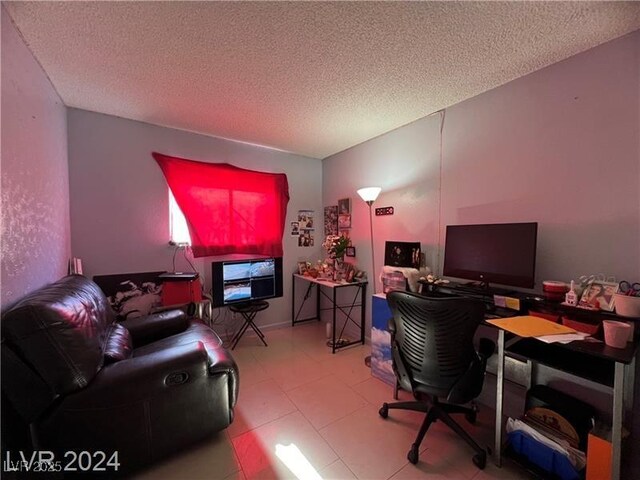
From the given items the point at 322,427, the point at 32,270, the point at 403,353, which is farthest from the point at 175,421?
the point at 403,353

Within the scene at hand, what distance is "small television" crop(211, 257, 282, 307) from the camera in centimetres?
291

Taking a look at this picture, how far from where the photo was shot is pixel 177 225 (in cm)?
292

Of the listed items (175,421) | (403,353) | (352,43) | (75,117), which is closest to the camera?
(175,421)

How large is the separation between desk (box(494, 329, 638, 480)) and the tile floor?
0.33 metres

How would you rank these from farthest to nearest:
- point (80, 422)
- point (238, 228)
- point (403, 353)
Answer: point (238, 228), point (403, 353), point (80, 422)

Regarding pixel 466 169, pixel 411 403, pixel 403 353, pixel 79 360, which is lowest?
pixel 411 403

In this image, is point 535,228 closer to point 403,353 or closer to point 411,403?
point 403,353

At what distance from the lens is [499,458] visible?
1.48 m

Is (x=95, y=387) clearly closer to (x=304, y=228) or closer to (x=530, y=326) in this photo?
(x=530, y=326)

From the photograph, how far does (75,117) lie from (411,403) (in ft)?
12.5

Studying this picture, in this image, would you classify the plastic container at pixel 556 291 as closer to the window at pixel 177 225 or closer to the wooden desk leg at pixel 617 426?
the wooden desk leg at pixel 617 426

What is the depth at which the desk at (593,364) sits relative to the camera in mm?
1129

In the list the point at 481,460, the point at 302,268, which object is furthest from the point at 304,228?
the point at 481,460

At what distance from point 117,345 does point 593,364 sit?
113 inches
